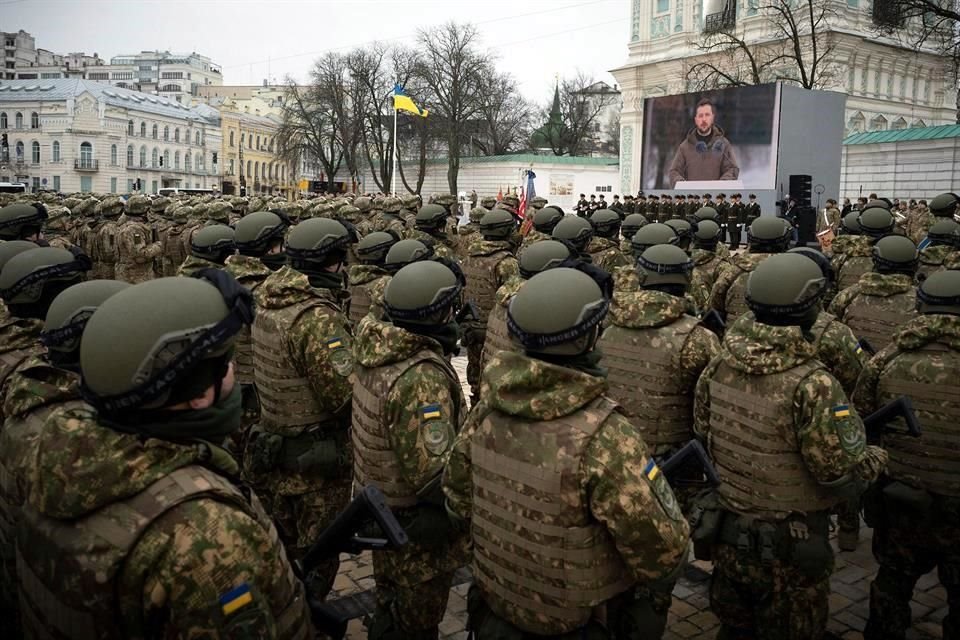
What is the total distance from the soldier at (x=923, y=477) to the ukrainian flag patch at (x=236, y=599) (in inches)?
156

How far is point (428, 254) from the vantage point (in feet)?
20.9

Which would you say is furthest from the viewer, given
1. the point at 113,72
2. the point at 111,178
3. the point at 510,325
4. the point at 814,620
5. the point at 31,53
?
the point at 113,72

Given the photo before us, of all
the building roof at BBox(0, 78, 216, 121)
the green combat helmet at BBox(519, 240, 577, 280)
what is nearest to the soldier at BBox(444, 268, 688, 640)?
the green combat helmet at BBox(519, 240, 577, 280)

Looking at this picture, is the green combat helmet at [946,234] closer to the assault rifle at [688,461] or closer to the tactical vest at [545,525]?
the assault rifle at [688,461]

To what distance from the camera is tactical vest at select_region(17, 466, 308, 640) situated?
208 centimetres

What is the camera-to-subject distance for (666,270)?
17.9ft

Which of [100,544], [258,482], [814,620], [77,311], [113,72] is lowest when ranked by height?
[814,620]

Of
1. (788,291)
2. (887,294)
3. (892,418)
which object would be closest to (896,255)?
(887,294)

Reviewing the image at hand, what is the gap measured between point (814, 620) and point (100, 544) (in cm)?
341

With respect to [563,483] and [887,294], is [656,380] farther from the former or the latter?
[887,294]

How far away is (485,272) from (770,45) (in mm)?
39222

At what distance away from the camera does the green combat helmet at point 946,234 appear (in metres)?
8.91

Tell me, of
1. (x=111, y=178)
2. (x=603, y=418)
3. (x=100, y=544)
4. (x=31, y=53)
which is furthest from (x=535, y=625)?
(x=31, y=53)

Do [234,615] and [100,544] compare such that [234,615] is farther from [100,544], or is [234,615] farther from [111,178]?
[111,178]
